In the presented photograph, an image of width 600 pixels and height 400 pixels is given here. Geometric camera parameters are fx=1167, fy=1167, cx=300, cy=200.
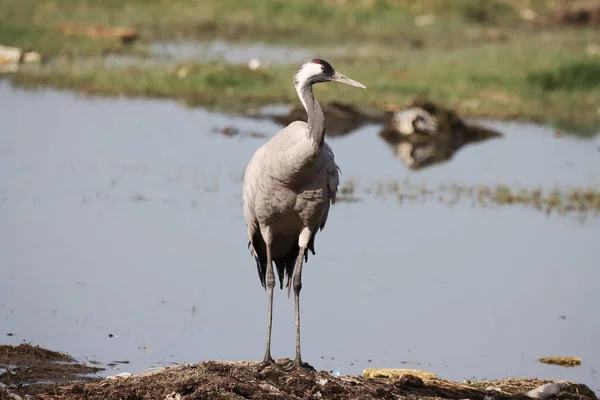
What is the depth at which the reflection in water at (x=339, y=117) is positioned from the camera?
62.9ft

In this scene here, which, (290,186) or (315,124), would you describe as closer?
(315,124)

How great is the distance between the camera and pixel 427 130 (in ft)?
63.2

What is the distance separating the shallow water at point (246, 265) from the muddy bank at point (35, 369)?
0.32m

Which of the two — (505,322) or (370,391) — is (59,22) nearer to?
(505,322)

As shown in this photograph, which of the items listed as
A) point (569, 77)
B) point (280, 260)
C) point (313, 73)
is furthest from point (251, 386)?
point (569, 77)

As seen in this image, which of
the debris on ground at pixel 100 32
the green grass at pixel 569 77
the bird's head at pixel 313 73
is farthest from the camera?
the debris on ground at pixel 100 32

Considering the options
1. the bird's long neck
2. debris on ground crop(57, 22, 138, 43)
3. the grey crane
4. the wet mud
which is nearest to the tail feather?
the grey crane

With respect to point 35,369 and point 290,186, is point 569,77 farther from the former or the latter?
point 35,369

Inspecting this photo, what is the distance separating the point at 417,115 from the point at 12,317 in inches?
435

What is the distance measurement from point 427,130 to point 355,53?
8.32 metres

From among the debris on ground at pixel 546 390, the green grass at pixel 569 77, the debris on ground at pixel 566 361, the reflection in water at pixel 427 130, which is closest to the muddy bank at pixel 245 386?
the debris on ground at pixel 546 390

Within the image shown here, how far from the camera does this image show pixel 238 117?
19.7 metres

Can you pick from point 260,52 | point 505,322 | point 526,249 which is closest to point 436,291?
point 505,322

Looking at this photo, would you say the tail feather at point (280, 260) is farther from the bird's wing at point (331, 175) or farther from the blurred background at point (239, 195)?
the bird's wing at point (331, 175)
